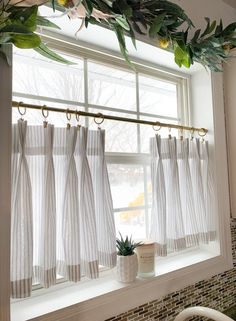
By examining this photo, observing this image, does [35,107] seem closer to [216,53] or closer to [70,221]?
[70,221]

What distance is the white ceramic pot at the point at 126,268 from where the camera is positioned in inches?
47.3

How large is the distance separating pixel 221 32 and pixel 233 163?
2.46 feet

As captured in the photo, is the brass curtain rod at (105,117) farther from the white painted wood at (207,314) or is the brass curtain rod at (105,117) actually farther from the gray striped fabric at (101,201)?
the white painted wood at (207,314)

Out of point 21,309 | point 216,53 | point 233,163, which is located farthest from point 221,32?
point 21,309

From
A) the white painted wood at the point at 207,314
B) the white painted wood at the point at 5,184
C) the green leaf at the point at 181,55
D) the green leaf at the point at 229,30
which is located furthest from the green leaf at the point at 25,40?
the white painted wood at the point at 207,314

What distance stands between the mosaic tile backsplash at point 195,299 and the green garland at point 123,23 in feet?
3.43

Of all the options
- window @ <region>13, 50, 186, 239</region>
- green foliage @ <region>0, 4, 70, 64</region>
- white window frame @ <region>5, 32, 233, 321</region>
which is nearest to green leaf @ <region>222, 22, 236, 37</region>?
white window frame @ <region>5, 32, 233, 321</region>

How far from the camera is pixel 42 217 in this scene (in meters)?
1.01

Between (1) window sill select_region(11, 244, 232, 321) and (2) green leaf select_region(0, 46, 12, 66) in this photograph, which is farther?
(1) window sill select_region(11, 244, 232, 321)

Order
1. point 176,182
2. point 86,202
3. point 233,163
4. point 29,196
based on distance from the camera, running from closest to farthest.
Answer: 1. point 29,196
2. point 86,202
3. point 176,182
4. point 233,163

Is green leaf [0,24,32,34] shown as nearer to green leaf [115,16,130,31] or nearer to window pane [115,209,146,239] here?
green leaf [115,16,130,31]

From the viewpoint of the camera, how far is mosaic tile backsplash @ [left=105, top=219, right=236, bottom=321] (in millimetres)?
1213

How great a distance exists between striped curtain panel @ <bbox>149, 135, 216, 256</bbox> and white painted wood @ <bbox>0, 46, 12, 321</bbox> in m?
0.73

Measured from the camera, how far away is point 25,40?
799 millimetres
